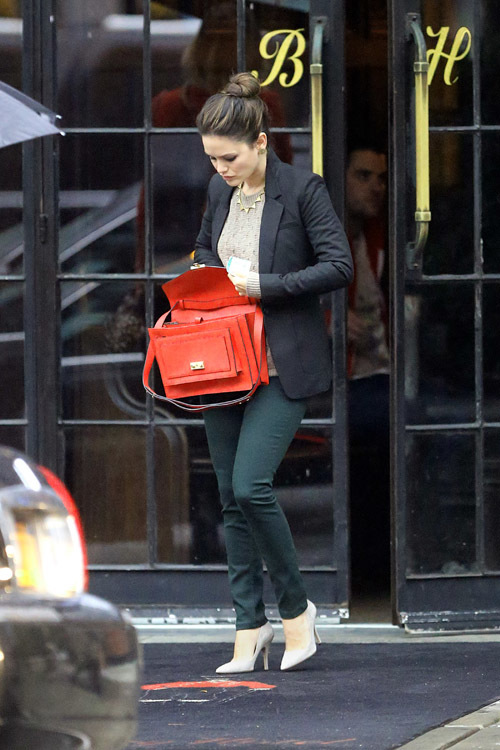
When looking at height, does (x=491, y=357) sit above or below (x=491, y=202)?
below

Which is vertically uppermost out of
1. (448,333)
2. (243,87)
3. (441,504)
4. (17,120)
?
(243,87)

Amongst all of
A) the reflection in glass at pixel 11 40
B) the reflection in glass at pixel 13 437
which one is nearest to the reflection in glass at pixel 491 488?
the reflection in glass at pixel 13 437

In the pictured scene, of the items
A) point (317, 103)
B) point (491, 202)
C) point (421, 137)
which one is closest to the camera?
point (421, 137)

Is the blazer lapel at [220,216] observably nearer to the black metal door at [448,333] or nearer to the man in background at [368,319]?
the black metal door at [448,333]

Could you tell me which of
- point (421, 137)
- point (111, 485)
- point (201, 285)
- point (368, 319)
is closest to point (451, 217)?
point (421, 137)

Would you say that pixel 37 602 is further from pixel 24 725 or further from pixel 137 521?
pixel 137 521

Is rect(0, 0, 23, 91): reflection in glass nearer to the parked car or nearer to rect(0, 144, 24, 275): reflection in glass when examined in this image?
rect(0, 144, 24, 275): reflection in glass

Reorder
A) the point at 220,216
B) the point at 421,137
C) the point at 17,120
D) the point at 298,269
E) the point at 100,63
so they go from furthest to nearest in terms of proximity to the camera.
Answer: the point at 100,63 < the point at 421,137 < the point at 220,216 < the point at 298,269 < the point at 17,120

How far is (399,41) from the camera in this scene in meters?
5.55

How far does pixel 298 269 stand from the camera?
480 centimetres

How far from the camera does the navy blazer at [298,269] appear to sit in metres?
4.66

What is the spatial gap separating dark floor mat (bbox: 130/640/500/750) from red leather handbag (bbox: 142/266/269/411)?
0.94m

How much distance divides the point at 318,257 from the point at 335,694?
140 cm

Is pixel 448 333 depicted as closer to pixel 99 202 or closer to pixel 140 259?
pixel 140 259
